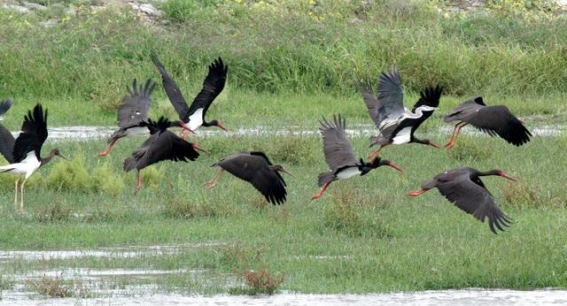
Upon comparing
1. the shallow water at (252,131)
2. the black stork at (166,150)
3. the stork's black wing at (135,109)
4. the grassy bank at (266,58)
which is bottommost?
the shallow water at (252,131)

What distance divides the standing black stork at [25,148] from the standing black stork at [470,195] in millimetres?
3327

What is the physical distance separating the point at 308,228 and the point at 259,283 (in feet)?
7.17

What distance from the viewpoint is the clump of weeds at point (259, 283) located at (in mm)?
9531

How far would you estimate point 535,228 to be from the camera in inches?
446

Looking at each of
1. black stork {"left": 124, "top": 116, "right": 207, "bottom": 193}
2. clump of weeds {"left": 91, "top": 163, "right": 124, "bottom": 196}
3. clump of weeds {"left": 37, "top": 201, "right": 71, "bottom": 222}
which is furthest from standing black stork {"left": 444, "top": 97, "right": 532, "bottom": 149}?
clump of weeds {"left": 37, "top": 201, "right": 71, "bottom": 222}

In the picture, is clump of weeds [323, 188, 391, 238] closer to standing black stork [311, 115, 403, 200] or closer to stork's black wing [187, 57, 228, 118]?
standing black stork [311, 115, 403, 200]

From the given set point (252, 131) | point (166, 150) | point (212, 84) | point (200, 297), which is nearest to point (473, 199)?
point (200, 297)

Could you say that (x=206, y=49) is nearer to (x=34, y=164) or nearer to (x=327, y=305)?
(x=34, y=164)

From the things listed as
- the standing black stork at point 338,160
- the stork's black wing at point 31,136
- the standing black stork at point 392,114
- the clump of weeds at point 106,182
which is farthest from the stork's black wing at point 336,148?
the stork's black wing at point 31,136

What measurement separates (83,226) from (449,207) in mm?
3181

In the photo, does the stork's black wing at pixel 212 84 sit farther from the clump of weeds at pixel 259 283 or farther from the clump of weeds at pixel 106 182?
the clump of weeds at pixel 259 283

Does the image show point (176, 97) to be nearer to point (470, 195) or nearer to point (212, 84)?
point (212, 84)

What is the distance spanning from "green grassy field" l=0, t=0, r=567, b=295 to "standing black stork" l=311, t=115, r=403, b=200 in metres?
0.27

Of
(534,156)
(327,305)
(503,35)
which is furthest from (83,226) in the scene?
(503,35)
